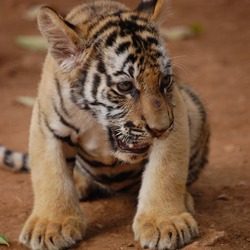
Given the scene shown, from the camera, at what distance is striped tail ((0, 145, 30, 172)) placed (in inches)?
275

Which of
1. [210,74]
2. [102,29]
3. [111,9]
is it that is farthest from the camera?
[210,74]

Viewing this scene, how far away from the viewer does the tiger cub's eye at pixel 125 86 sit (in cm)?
492

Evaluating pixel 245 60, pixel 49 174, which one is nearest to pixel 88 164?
pixel 49 174

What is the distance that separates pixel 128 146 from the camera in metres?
5.09

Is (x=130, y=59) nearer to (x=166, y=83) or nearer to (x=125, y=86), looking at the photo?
(x=125, y=86)

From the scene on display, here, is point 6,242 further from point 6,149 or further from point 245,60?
point 245,60

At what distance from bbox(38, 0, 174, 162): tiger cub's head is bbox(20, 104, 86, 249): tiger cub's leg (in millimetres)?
419

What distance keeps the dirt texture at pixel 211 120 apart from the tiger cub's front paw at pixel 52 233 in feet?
0.30

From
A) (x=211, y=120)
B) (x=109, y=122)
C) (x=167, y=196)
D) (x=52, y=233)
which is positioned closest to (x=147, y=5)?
(x=109, y=122)

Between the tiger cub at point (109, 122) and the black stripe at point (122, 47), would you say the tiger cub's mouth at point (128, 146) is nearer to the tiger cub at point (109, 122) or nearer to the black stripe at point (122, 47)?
the tiger cub at point (109, 122)

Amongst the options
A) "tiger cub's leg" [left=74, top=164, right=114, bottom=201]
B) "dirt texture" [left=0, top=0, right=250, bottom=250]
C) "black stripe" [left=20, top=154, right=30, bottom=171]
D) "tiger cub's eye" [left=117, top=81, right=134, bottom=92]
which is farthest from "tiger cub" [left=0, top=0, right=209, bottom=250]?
"black stripe" [left=20, top=154, right=30, bottom=171]

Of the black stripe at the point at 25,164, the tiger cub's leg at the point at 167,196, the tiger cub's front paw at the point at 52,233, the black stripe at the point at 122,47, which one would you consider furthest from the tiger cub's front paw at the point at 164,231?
the black stripe at the point at 25,164

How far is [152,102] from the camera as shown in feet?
15.8

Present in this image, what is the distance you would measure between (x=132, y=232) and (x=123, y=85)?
110cm
